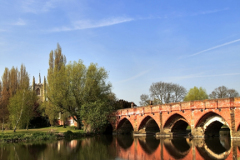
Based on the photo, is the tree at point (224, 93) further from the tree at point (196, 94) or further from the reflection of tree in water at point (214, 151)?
the reflection of tree in water at point (214, 151)

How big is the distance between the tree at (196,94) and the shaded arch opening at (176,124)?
77.7ft

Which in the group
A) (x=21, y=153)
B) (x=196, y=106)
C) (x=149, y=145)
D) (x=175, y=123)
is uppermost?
(x=196, y=106)

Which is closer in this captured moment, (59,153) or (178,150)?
(59,153)

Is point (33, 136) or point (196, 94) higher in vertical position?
point (196, 94)

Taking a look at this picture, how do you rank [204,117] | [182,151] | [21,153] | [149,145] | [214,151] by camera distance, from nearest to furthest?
[214,151] < [182,151] < [21,153] < [149,145] < [204,117]

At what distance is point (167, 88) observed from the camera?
191ft

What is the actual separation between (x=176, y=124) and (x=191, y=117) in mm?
4221

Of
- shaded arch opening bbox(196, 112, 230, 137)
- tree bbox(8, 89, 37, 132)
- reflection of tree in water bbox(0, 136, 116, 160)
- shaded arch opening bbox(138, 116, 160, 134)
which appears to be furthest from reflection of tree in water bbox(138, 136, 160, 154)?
tree bbox(8, 89, 37, 132)

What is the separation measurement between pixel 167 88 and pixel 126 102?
10290 mm

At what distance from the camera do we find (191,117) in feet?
98.1

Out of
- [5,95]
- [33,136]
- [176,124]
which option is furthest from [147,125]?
[5,95]

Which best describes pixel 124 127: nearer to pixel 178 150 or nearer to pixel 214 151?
pixel 178 150

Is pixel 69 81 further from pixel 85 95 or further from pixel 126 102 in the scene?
pixel 126 102

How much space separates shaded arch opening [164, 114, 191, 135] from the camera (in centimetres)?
3286
